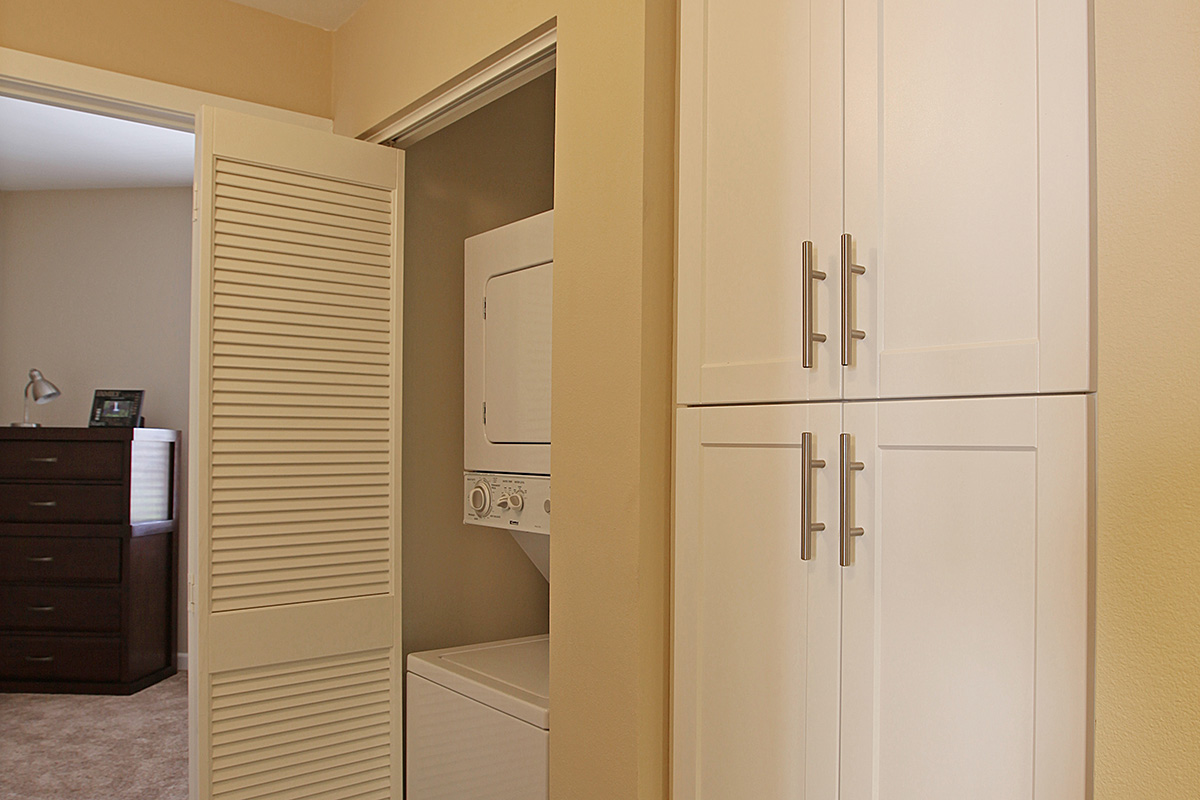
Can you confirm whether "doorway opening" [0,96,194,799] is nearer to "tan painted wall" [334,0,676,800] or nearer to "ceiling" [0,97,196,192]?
"ceiling" [0,97,196,192]

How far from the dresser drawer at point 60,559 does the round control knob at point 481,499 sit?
2.94 meters

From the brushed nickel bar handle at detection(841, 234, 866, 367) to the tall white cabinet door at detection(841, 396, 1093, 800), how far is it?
3.2 inches

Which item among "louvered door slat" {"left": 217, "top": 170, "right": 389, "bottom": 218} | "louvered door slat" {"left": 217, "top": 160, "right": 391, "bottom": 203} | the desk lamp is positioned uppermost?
"louvered door slat" {"left": 217, "top": 160, "right": 391, "bottom": 203}

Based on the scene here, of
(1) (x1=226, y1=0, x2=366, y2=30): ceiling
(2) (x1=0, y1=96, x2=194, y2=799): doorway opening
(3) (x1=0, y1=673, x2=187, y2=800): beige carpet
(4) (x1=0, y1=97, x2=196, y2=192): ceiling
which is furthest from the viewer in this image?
(4) (x1=0, y1=97, x2=196, y2=192): ceiling

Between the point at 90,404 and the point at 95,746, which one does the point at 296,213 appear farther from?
the point at 90,404

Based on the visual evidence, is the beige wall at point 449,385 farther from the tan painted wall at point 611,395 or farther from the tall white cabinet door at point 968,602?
the tall white cabinet door at point 968,602

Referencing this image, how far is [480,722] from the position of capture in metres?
2.05

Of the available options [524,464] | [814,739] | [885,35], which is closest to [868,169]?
[885,35]

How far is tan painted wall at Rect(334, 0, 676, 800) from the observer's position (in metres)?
1.44

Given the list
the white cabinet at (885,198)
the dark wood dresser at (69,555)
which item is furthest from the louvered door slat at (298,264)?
the dark wood dresser at (69,555)

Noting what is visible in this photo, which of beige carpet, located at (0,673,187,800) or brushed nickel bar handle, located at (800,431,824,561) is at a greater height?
brushed nickel bar handle, located at (800,431,824,561)

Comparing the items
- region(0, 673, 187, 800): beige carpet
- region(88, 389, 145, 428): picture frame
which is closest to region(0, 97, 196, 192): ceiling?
region(88, 389, 145, 428): picture frame

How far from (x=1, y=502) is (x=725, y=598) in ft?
14.7

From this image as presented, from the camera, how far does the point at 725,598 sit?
1.32 m
